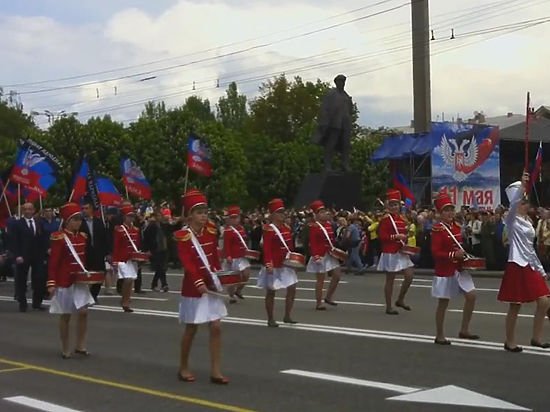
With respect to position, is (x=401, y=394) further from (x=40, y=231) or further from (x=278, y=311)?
(x=40, y=231)

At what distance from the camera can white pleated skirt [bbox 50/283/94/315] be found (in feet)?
38.7

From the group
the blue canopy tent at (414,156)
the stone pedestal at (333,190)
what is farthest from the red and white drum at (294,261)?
the blue canopy tent at (414,156)

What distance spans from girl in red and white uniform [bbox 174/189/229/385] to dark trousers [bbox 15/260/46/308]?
8773mm

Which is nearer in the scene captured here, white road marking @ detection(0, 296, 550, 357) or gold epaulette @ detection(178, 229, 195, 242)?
gold epaulette @ detection(178, 229, 195, 242)

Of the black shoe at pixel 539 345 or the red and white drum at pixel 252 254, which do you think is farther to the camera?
the red and white drum at pixel 252 254

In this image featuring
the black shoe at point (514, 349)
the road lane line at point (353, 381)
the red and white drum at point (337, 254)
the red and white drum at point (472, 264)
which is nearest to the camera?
the road lane line at point (353, 381)

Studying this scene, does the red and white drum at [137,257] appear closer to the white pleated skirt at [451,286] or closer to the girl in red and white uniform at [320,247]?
the girl in red and white uniform at [320,247]

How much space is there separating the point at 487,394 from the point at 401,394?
0.78m

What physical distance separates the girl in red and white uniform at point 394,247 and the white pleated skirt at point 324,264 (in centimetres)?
86

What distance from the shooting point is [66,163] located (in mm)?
60812

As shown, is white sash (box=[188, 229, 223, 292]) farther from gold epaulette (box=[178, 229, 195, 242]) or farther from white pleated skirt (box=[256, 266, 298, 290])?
white pleated skirt (box=[256, 266, 298, 290])

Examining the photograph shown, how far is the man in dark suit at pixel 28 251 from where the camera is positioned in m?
18.1

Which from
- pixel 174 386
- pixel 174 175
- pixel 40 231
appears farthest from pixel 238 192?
pixel 174 386

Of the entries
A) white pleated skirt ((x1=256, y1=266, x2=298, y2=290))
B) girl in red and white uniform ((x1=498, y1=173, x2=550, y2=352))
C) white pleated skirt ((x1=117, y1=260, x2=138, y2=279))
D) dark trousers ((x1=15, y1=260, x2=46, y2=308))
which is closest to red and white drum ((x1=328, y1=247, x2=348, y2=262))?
white pleated skirt ((x1=256, y1=266, x2=298, y2=290))
